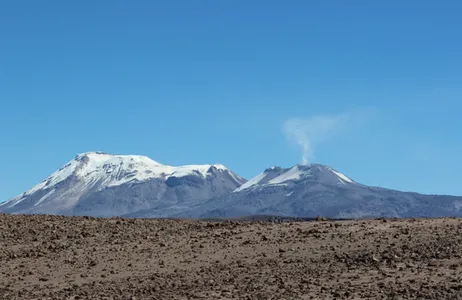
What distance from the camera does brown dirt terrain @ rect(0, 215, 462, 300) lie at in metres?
22.1

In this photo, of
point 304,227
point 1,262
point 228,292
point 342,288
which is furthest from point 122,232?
point 342,288

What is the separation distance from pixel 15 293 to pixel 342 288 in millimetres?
10211

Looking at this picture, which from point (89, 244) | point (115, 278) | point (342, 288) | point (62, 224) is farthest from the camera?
point (62, 224)

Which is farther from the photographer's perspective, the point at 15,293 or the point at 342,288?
the point at 15,293

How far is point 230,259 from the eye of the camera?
Answer: 1037 inches

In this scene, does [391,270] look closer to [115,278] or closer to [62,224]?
[115,278]

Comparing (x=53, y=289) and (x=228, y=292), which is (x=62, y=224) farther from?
(x=228, y=292)

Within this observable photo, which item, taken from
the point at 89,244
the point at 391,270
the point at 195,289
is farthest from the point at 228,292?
the point at 89,244

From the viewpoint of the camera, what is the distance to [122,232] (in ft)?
103

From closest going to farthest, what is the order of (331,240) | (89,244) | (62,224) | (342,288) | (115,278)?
1. (342,288)
2. (115,278)
3. (331,240)
4. (89,244)
5. (62,224)

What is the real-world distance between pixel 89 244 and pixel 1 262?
350 cm

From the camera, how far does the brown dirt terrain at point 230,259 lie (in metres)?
22.1

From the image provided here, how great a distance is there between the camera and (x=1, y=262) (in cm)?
2781

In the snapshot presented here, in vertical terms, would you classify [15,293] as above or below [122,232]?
below
